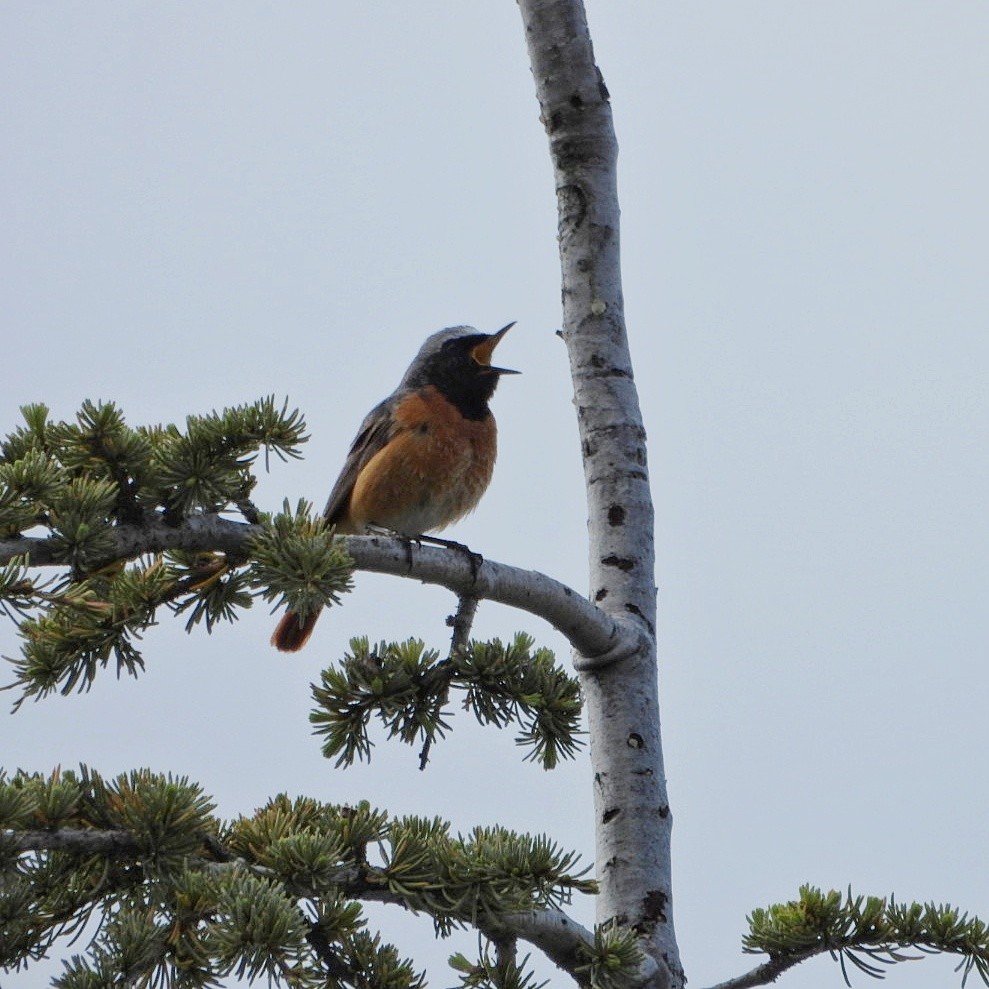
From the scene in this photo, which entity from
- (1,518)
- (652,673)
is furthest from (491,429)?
(1,518)

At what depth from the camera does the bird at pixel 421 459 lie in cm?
569

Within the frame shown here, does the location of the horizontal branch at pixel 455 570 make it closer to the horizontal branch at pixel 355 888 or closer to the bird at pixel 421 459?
the horizontal branch at pixel 355 888

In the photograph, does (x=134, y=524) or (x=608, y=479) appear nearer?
(x=134, y=524)

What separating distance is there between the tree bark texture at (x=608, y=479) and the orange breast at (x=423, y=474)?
69.9 inches

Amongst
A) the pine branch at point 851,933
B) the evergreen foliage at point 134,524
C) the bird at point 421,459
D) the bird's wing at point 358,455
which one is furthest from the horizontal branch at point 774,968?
the bird's wing at point 358,455

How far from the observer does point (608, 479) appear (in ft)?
12.5

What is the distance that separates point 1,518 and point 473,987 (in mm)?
1313

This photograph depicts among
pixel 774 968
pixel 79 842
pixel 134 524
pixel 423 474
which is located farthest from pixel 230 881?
pixel 423 474

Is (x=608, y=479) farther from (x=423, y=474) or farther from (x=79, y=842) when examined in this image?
(x=423, y=474)

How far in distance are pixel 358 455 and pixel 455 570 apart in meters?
2.69

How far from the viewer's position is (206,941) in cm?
235

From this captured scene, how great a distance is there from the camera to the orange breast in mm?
5680

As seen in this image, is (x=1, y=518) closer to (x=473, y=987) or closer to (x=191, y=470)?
(x=191, y=470)

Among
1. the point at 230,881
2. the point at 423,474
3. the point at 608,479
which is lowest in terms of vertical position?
the point at 230,881
